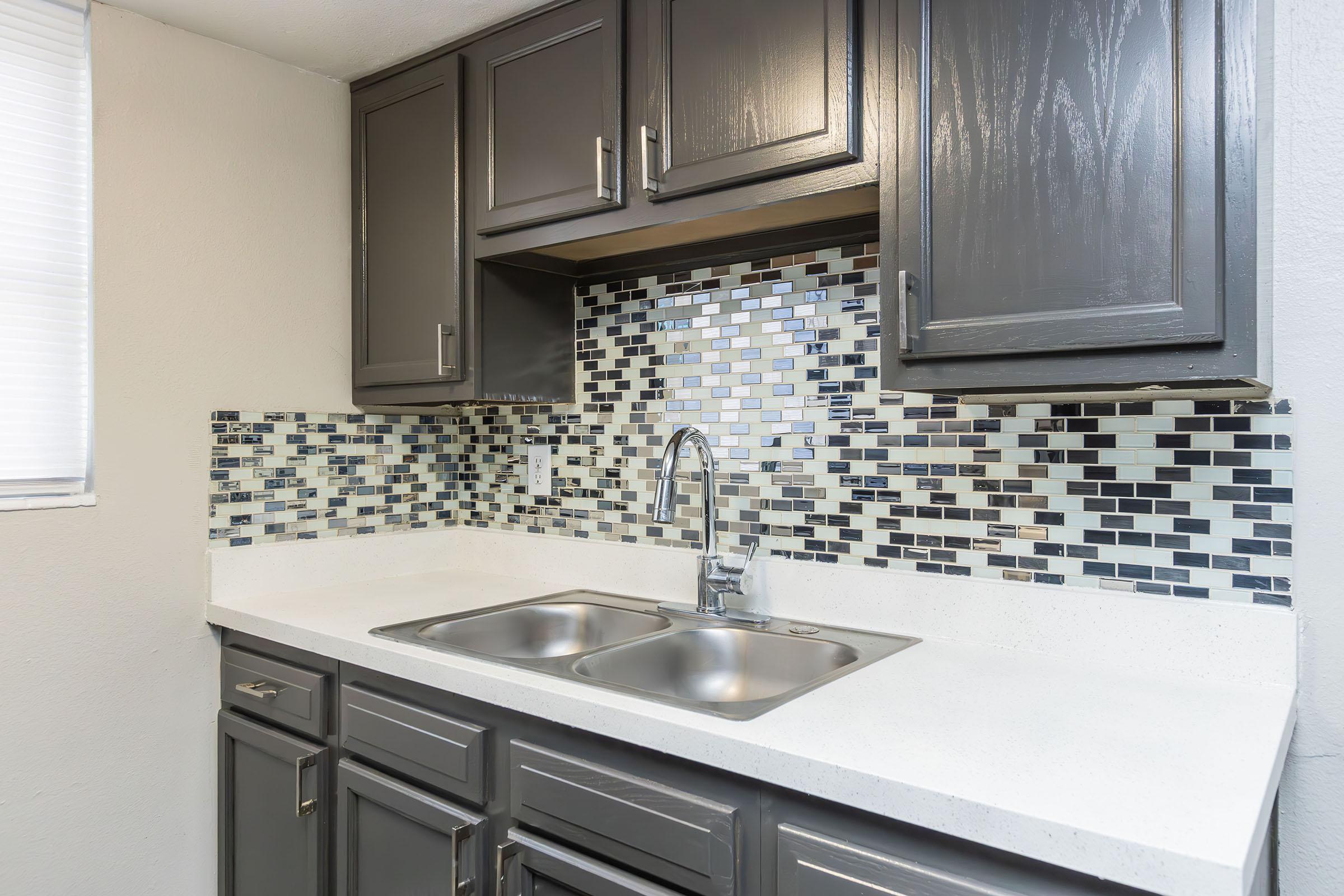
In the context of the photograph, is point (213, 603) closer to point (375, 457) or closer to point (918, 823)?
point (375, 457)

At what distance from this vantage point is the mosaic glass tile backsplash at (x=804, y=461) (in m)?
1.32

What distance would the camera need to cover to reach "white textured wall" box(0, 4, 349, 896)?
5.71 ft

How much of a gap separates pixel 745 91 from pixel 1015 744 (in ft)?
3.73

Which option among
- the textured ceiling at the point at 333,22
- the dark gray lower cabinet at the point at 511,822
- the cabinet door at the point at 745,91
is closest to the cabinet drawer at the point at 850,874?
the dark gray lower cabinet at the point at 511,822

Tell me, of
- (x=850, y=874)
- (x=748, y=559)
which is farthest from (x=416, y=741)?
(x=850, y=874)

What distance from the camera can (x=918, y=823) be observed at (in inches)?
35.7

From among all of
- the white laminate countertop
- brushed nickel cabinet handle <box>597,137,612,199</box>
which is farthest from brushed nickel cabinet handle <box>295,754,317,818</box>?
brushed nickel cabinet handle <box>597,137,612,199</box>

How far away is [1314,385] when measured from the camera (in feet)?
4.02

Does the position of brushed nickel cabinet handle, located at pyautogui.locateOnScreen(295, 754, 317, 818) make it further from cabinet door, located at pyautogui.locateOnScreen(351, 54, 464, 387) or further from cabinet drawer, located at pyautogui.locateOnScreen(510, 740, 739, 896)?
cabinet door, located at pyautogui.locateOnScreen(351, 54, 464, 387)

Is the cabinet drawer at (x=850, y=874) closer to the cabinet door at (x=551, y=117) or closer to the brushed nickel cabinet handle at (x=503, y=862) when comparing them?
the brushed nickel cabinet handle at (x=503, y=862)

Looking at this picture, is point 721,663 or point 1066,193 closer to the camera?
point 1066,193

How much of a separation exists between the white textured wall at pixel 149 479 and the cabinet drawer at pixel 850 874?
158cm

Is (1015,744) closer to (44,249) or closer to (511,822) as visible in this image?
(511,822)

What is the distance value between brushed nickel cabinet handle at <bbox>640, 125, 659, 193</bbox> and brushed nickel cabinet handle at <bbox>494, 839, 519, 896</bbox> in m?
1.18
